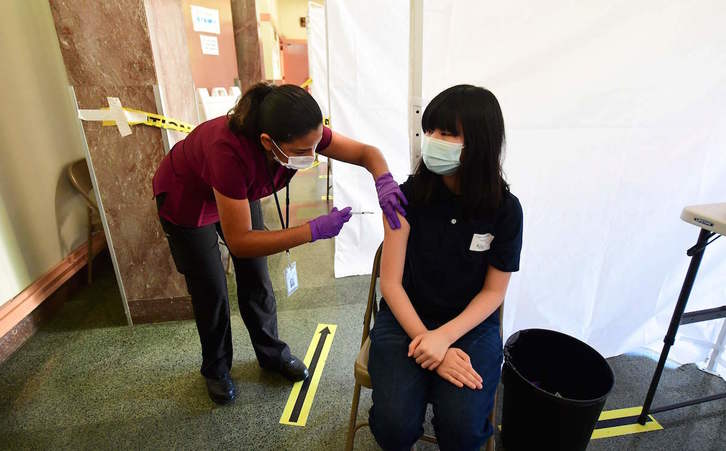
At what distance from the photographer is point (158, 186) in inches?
54.0

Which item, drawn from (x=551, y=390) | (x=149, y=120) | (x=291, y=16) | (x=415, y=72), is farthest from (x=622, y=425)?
(x=291, y=16)

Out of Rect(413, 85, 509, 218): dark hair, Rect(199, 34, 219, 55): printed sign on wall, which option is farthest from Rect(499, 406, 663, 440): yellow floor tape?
Rect(199, 34, 219, 55): printed sign on wall

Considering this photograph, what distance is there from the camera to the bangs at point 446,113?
3.41ft

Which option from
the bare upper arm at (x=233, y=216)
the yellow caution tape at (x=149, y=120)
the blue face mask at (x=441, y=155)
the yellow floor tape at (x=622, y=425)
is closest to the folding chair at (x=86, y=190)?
the yellow caution tape at (x=149, y=120)

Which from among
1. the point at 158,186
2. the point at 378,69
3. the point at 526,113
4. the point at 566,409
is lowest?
the point at 566,409

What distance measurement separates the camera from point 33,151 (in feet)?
7.22

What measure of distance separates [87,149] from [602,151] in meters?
2.23

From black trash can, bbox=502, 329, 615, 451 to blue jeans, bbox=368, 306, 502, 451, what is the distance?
24 centimetres

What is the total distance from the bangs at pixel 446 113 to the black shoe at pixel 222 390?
A: 1324mm

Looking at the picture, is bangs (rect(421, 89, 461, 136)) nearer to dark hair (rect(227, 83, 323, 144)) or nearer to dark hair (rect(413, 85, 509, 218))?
dark hair (rect(413, 85, 509, 218))

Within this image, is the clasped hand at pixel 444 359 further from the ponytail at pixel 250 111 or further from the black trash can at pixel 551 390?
the ponytail at pixel 250 111

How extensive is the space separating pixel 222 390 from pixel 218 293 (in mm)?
422

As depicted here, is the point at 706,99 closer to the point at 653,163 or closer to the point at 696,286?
the point at 653,163

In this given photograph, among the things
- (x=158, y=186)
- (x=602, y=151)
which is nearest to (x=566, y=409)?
(x=602, y=151)
